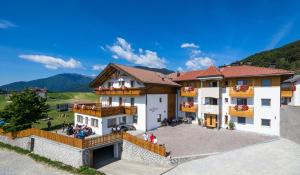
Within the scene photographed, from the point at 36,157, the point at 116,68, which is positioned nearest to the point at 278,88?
the point at 116,68

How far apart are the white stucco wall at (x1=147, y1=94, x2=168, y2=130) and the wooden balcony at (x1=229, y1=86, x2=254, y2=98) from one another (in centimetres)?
976

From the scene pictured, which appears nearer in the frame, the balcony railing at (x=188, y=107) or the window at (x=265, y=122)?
the window at (x=265, y=122)

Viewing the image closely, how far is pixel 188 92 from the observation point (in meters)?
31.2

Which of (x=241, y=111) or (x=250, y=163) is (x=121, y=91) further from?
(x=250, y=163)

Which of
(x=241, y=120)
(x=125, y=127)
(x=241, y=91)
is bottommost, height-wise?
(x=125, y=127)

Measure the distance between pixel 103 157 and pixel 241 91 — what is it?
1951 cm

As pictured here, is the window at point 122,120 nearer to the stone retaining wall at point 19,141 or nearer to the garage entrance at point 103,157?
the garage entrance at point 103,157

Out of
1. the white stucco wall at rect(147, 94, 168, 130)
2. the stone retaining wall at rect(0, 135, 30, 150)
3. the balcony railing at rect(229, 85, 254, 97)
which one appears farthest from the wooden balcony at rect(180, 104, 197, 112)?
the stone retaining wall at rect(0, 135, 30, 150)

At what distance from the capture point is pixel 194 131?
2659 centimetres

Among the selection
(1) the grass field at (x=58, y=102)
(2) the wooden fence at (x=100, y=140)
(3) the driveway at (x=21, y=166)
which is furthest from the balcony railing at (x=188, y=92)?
(1) the grass field at (x=58, y=102)

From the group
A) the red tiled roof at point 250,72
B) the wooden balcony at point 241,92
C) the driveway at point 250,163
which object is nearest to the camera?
the driveway at point 250,163

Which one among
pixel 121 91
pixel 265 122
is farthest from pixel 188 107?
pixel 121 91

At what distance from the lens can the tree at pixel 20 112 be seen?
2692 centimetres

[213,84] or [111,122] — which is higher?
[213,84]
